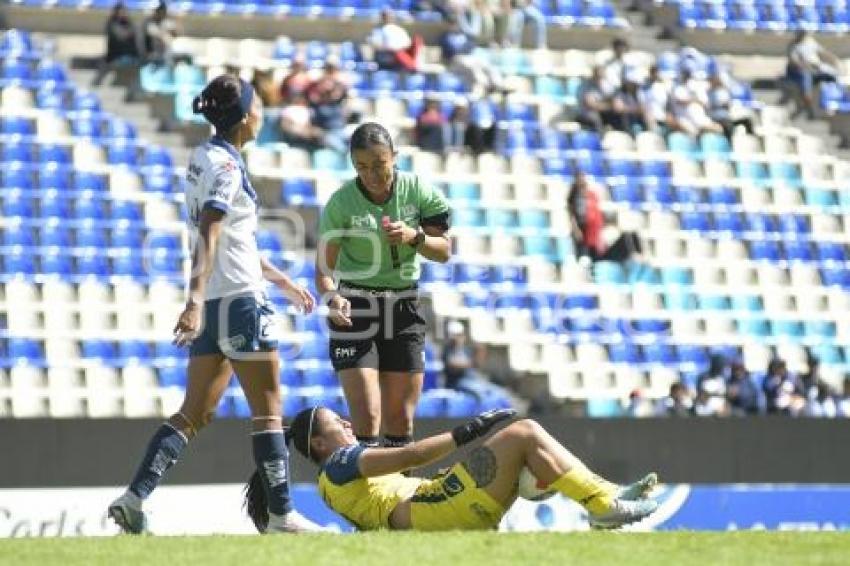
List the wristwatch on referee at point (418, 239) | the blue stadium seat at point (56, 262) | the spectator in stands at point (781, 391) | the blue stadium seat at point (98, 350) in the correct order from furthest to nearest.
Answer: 1. the spectator in stands at point (781, 391)
2. the blue stadium seat at point (56, 262)
3. the blue stadium seat at point (98, 350)
4. the wristwatch on referee at point (418, 239)

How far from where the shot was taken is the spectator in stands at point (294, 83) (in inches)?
846

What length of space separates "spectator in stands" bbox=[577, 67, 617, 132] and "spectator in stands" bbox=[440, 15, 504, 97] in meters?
1.02

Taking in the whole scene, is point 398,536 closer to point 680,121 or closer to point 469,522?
point 469,522

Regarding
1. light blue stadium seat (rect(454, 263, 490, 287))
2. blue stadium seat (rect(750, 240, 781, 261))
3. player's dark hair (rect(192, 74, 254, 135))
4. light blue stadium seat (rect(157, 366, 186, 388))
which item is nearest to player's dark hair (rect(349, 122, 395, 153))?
player's dark hair (rect(192, 74, 254, 135))

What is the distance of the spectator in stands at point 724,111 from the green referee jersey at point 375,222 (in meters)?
13.7

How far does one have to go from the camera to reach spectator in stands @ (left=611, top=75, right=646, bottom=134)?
23.5m

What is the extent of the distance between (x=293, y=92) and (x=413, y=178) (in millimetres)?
10747

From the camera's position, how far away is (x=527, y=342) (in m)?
20.2

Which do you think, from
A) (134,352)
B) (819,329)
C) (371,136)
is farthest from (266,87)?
(371,136)

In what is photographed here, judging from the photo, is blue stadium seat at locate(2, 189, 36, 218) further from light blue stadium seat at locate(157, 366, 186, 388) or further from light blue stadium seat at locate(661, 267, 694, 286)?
light blue stadium seat at locate(661, 267, 694, 286)

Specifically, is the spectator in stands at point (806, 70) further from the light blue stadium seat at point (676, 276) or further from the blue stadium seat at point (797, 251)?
the light blue stadium seat at point (676, 276)

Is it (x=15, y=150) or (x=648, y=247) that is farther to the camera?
(x=648, y=247)

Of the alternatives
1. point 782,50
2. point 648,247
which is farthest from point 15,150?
point 782,50

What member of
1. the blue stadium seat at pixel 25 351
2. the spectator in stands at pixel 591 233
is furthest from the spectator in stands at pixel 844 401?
the blue stadium seat at pixel 25 351
